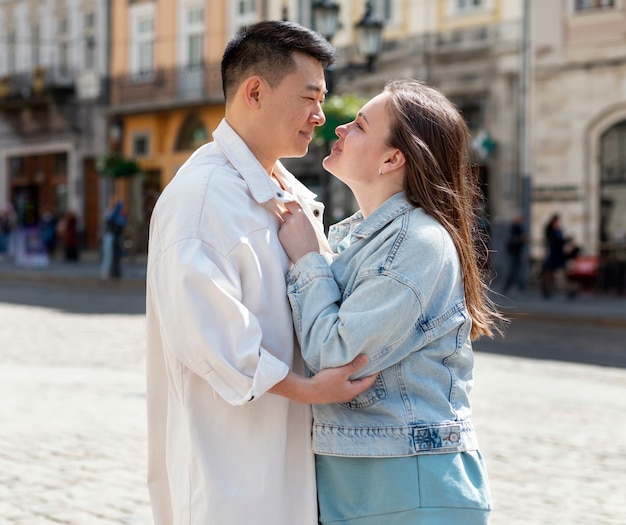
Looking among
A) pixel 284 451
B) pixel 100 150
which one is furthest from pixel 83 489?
pixel 100 150

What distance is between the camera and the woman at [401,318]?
93.4 inches

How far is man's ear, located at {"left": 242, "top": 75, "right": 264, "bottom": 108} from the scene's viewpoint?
2.57m

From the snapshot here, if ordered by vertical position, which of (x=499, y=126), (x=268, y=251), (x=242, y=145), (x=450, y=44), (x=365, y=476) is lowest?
(x=365, y=476)

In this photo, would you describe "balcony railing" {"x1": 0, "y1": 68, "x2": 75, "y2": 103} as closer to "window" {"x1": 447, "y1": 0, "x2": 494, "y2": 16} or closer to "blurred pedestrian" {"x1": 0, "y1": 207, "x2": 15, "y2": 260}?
"blurred pedestrian" {"x1": 0, "y1": 207, "x2": 15, "y2": 260}

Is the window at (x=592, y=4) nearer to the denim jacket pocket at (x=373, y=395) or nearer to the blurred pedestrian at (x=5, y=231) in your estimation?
the blurred pedestrian at (x=5, y=231)

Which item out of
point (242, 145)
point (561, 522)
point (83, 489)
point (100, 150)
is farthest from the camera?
point (100, 150)

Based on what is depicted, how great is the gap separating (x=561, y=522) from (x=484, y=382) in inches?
181

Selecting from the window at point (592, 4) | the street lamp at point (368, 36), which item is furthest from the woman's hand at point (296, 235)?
the window at point (592, 4)

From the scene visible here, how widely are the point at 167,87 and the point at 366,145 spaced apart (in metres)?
31.2

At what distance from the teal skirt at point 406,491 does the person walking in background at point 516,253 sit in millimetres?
18910

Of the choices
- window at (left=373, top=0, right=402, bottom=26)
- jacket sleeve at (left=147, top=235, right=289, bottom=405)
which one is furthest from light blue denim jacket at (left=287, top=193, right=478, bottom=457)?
window at (left=373, top=0, right=402, bottom=26)

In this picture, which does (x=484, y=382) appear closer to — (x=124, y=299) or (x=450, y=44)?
(x=124, y=299)

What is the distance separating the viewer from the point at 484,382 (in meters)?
9.72

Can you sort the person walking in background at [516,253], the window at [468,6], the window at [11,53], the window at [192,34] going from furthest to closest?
the window at [11,53] → the window at [192,34] → the window at [468,6] → the person walking in background at [516,253]
